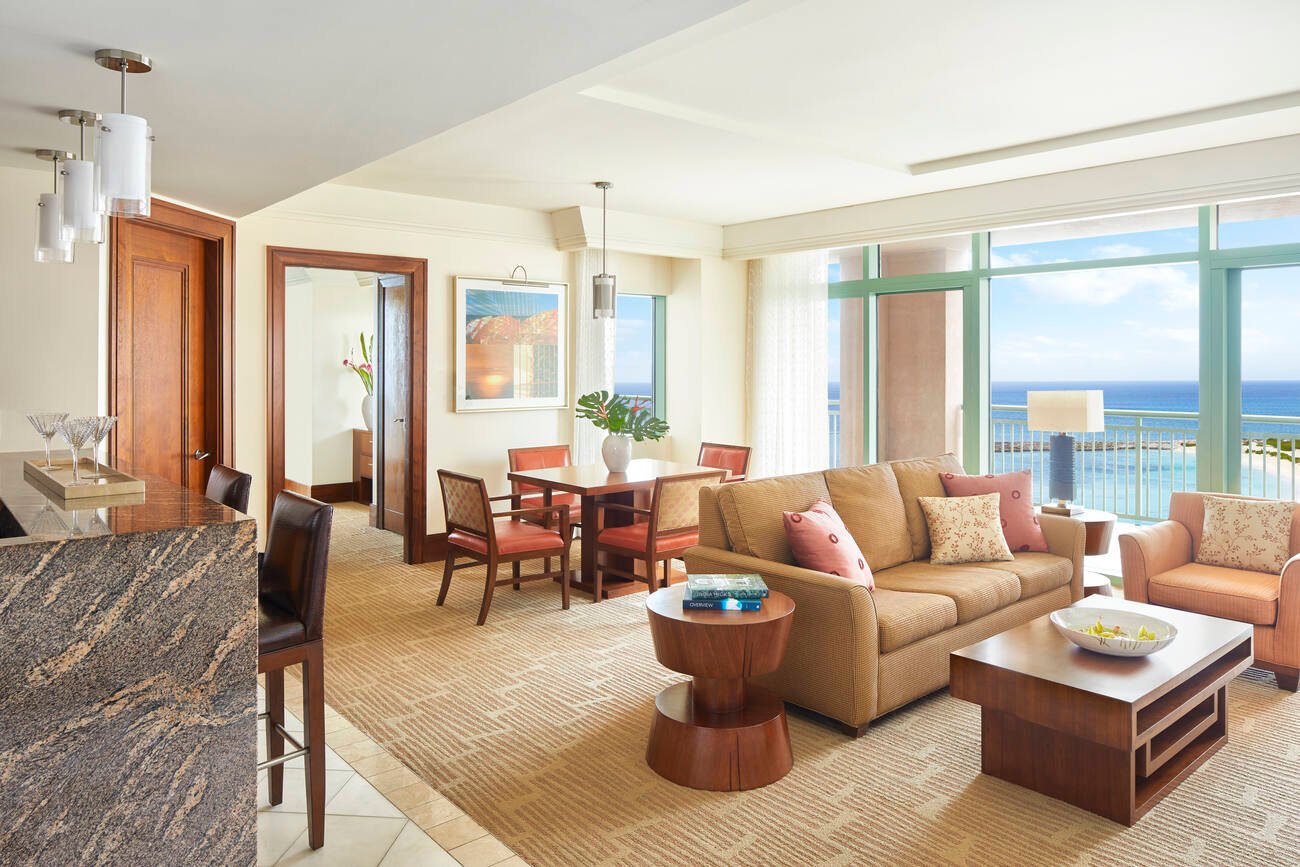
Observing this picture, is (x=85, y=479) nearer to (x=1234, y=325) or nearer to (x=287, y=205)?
(x=287, y=205)

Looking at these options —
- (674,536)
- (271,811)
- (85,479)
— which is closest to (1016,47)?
(674,536)

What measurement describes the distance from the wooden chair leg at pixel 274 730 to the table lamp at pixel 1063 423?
13.0ft

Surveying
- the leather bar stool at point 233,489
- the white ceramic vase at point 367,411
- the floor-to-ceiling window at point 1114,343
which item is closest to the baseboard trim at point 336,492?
the white ceramic vase at point 367,411

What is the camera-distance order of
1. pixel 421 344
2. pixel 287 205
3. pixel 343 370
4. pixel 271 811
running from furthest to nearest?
pixel 343 370 < pixel 421 344 < pixel 287 205 < pixel 271 811

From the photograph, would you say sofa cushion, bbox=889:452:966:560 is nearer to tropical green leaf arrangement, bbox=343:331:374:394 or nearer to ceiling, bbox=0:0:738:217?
ceiling, bbox=0:0:738:217

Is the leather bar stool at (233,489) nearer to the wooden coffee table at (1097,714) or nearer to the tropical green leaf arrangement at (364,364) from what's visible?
the wooden coffee table at (1097,714)

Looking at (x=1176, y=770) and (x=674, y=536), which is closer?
(x=1176, y=770)

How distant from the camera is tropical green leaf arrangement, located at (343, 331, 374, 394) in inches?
338

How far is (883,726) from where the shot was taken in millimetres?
3289

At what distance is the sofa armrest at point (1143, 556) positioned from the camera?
4.05 meters

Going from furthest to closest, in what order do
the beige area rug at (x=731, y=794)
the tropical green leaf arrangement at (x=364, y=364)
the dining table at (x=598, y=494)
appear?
the tropical green leaf arrangement at (x=364, y=364), the dining table at (x=598, y=494), the beige area rug at (x=731, y=794)

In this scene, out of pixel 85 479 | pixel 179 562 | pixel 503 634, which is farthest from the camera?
pixel 503 634

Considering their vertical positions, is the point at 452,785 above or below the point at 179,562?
below

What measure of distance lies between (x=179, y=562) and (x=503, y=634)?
2.71 m
